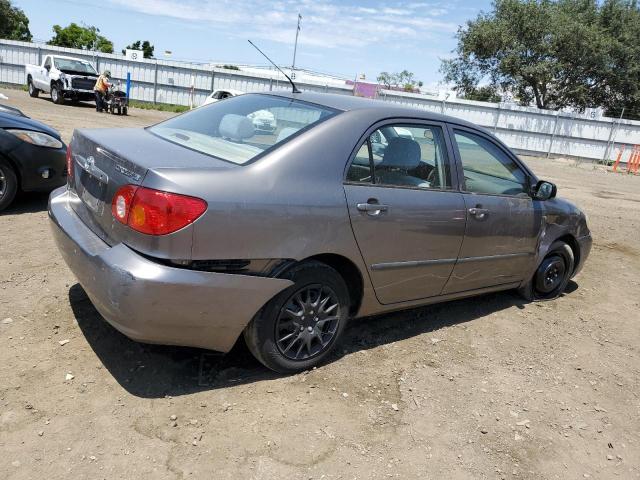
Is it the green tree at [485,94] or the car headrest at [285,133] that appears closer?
the car headrest at [285,133]

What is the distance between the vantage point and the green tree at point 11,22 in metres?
49.1

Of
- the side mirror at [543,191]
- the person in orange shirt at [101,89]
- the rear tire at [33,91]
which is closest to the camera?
the side mirror at [543,191]

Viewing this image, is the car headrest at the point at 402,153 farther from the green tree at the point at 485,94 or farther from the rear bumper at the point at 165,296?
the green tree at the point at 485,94

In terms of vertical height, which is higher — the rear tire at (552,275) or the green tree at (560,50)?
the green tree at (560,50)

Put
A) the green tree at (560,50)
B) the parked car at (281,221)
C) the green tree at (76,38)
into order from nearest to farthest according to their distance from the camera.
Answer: the parked car at (281,221), the green tree at (560,50), the green tree at (76,38)

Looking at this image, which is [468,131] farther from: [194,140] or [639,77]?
[639,77]

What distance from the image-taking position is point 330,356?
3.64 metres

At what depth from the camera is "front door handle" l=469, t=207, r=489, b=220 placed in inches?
156

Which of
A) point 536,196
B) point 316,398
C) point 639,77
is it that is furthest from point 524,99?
point 316,398

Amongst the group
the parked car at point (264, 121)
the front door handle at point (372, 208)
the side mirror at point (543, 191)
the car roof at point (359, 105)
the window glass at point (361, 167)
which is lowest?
the front door handle at point (372, 208)

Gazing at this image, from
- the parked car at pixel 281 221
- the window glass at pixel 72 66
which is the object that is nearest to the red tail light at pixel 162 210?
the parked car at pixel 281 221

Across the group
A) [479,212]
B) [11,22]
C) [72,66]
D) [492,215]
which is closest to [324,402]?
[479,212]

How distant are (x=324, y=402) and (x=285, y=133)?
1.56 metres

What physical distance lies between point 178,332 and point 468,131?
262 cm
